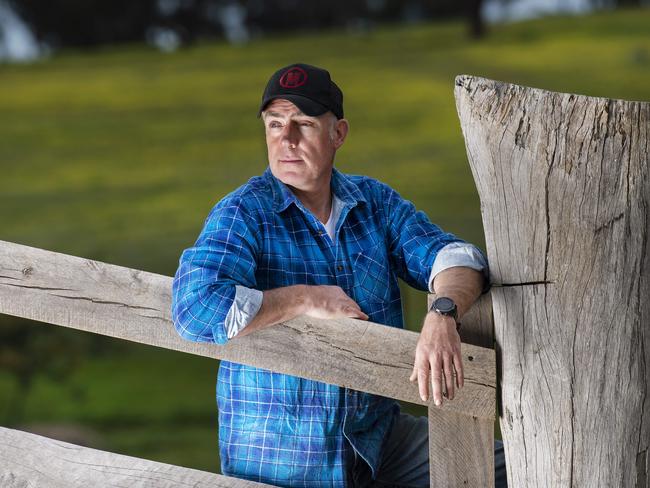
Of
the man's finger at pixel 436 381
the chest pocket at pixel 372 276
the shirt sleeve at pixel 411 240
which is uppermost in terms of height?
the shirt sleeve at pixel 411 240

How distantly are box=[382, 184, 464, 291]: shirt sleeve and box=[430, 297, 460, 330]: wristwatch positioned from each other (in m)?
0.23

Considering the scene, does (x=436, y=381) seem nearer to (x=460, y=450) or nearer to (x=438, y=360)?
(x=438, y=360)

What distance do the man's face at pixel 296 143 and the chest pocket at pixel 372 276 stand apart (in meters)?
0.17

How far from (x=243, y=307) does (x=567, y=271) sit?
55 centimetres

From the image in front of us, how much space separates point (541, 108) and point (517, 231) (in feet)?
0.71

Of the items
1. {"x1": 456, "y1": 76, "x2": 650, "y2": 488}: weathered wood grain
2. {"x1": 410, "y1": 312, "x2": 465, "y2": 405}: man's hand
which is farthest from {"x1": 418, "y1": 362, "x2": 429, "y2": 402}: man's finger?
{"x1": 456, "y1": 76, "x2": 650, "y2": 488}: weathered wood grain

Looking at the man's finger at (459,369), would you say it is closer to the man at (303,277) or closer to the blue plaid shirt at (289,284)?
the man at (303,277)

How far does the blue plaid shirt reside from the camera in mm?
1848

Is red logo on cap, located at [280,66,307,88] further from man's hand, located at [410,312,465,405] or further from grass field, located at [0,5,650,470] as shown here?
grass field, located at [0,5,650,470]

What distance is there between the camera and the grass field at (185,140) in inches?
446

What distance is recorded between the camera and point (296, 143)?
1.93m

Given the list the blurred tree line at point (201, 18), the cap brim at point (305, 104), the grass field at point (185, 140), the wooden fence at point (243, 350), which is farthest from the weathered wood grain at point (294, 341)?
the blurred tree line at point (201, 18)

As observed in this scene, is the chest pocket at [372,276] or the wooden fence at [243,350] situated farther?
the chest pocket at [372,276]

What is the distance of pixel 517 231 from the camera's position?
1.75 metres
